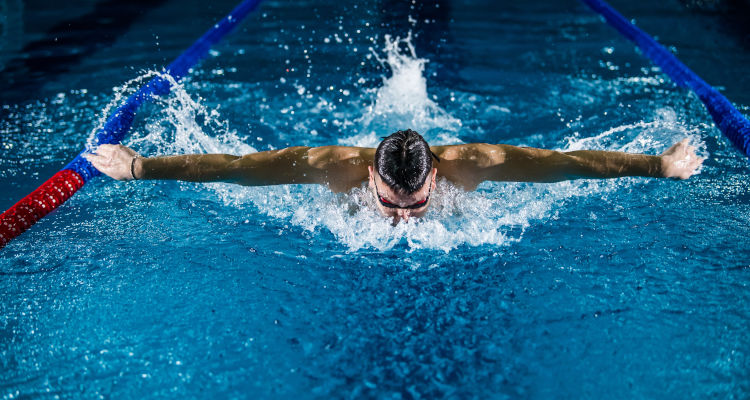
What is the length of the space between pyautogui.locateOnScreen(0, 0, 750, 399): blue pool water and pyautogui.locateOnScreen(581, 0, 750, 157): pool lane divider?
9 cm

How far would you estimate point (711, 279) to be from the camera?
233 centimetres

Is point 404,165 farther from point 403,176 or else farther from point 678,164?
point 678,164

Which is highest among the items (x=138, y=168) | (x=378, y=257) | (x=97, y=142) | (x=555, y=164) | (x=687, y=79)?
(x=687, y=79)

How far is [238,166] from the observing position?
2.50 m

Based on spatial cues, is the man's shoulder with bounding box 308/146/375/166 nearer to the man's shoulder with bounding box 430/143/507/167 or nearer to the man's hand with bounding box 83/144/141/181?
the man's shoulder with bounding box 430/143/507/167

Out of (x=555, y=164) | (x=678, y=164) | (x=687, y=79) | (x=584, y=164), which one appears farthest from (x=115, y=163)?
(x=687, y=79)

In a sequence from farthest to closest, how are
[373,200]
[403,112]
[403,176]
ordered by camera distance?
[403,112], [373,200], [403,176]

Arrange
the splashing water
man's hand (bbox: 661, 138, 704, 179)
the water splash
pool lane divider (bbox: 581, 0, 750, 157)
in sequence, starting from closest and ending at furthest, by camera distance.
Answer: man's hand (bbox: 661, 138, 704, 179)
the splashing water
pool lane divider (bbox: 581, 0, 750, 157)
the water splash

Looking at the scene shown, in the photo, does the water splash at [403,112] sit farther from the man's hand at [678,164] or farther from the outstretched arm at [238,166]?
the man's hand at [678,164]

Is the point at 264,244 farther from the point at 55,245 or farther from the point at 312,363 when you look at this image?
the point at 55,245

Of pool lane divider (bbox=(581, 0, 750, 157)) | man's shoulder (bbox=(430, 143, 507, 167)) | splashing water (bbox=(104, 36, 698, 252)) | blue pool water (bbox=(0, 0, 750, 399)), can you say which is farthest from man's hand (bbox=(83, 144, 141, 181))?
pool lane divider (bbox=(581, 0, 750, 157))

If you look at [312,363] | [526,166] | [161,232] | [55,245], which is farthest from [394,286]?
[55,245]

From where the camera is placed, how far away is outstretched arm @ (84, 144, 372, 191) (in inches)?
98.3

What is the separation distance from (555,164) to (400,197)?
29.8 inches
